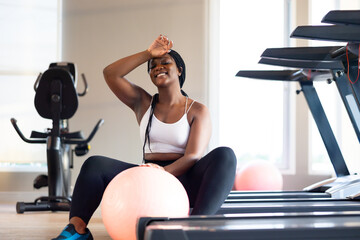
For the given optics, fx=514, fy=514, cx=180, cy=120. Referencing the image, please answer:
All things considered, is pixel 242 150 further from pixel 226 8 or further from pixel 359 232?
pixel 359 232

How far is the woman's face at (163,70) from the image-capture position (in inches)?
92.5

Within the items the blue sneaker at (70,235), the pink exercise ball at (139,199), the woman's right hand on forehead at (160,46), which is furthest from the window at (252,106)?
the pink exercise ball at (139,199)

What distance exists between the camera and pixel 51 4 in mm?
5754

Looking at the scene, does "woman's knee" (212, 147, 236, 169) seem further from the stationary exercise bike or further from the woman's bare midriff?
the stationary exercise bike

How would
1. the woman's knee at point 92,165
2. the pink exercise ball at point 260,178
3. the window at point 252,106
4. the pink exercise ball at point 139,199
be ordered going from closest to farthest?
the pink exercise ball at point 139,199 → the woman's knee at point 92,165 → the pink exercise ball at point 260,178 → the window at point 252,106

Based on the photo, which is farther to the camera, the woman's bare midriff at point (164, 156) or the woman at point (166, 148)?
the woman's bare midriff at point (164, 156)

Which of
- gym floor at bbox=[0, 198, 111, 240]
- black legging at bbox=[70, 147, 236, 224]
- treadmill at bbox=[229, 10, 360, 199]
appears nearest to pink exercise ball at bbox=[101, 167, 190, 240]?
black legging at bbox=[70, 147, 236, 224]

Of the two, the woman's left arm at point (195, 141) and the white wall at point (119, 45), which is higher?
the white wall at point (119, 45)

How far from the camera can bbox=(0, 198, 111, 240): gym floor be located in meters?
2.68

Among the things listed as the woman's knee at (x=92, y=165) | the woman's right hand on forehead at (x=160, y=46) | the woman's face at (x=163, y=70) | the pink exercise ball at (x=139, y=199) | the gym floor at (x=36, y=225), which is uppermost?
the woman's right hand on forehead at (x=160, y=46)

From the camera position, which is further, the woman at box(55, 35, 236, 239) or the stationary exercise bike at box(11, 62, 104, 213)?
the stationary exercise bike at box(11, 62, 104, 213)

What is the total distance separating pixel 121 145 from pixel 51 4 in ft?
5.79

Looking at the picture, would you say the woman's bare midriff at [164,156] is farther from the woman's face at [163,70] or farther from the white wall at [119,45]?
the white wall at [119,45]

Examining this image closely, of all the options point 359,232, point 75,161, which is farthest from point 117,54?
point 359,232
